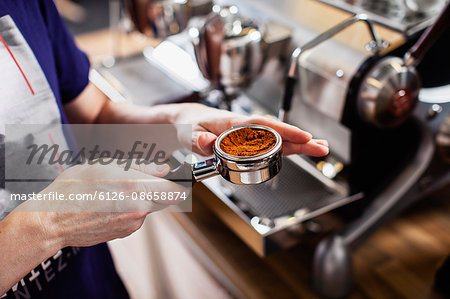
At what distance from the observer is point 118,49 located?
8.22 ft

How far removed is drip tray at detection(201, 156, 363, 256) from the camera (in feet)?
2.94

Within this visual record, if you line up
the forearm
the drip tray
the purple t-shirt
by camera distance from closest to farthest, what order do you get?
1. the forearm
2. the purple t-shirt
3. the drip tray

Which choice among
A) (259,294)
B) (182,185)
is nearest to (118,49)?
(259,294)

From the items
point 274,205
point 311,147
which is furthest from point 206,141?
point 274,205

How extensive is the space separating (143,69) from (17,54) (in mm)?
782

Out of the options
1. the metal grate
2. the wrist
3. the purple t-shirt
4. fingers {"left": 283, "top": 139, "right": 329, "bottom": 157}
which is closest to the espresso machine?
the metal grate

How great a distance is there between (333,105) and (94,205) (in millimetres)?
632

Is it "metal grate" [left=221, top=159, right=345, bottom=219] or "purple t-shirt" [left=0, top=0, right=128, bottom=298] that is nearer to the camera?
"purple t-shirt" [left=0, top=0, right=128, bottom=298]

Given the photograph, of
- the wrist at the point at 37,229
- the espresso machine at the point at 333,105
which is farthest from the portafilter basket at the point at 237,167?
the espresso machine at the point at 333,105

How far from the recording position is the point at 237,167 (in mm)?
510

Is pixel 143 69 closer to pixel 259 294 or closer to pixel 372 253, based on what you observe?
pixel 259 294

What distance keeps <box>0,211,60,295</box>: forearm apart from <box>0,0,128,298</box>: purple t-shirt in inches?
7.2

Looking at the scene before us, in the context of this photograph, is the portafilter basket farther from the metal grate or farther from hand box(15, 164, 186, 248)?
the metal grate

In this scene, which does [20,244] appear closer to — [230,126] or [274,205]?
[230,126]
